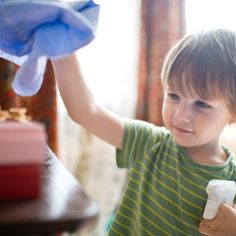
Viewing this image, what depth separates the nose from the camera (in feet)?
2.92

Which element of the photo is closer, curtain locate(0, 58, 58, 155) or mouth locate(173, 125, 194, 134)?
mouth locate(173, 125, 194, 134)

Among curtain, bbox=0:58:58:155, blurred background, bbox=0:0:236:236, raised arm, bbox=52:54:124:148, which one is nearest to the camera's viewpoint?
raised arm, bbox=52:54:124:148

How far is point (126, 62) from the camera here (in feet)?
6.06

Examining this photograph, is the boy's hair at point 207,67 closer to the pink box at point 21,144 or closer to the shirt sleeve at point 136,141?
the shirt sleeve at point 136,141

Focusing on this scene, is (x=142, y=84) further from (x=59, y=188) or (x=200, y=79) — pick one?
(x=59, y=188)

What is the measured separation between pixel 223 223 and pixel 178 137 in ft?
0.67

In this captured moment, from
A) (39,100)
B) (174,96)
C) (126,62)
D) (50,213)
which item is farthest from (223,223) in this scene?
(126,62)

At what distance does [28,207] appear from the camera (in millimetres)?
416

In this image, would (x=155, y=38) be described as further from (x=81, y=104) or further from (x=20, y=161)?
(x=20, y=161)

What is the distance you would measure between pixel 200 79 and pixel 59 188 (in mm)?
506

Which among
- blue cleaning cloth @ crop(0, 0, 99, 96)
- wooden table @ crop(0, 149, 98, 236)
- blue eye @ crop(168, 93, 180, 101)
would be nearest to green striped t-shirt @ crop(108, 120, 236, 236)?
blue eye @ crop(168, 93, 180, 101)

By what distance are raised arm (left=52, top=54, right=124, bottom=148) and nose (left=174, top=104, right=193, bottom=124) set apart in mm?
144

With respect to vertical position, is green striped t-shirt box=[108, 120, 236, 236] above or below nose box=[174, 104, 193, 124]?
below

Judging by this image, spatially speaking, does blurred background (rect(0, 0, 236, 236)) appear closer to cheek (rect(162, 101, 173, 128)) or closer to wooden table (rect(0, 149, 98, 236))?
cheek (rect(162, 101, 173, 128))
